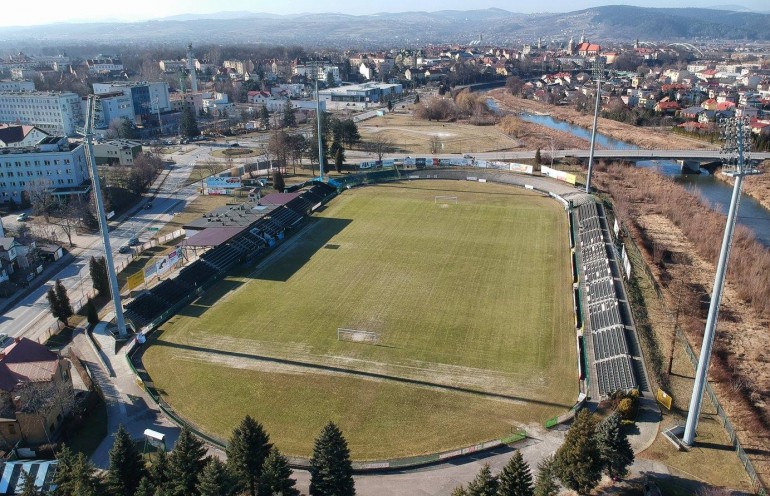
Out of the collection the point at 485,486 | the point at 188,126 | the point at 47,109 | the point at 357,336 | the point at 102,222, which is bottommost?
the point at 357,336

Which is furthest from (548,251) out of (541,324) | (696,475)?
(696,475)

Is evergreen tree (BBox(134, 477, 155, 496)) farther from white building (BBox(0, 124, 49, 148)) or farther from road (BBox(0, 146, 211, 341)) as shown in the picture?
white building (BBox(0, 124, 49, 148))

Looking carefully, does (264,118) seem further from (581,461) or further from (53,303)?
(581,461)

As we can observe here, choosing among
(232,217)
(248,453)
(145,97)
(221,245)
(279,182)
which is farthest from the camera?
(145,97)

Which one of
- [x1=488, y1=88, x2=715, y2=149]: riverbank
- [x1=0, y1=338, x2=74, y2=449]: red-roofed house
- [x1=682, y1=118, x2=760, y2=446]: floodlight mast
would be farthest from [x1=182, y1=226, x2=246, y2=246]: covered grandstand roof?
[x1=488, y1=88, x2=715, y2=149]: riverbank

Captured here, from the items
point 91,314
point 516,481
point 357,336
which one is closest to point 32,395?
point 91,314

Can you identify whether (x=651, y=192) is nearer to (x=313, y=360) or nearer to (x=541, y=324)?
(x=541, y=324)

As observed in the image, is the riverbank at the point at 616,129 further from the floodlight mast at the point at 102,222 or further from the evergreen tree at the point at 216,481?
the evergreen tree at the point at 216,481

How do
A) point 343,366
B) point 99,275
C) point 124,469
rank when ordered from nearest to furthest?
point 124,469, point 343,366, point 99,275
